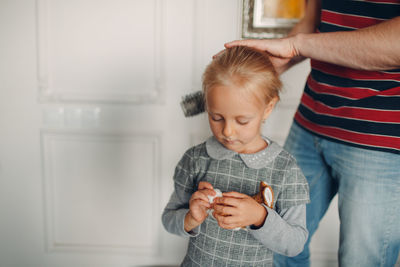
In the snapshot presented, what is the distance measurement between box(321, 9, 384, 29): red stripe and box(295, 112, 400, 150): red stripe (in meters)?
0.26

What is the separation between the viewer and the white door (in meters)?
1.31

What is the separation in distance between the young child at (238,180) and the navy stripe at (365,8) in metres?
0.27

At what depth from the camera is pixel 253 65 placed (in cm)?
72

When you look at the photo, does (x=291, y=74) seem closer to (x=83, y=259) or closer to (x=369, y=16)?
(x=369, y=16)

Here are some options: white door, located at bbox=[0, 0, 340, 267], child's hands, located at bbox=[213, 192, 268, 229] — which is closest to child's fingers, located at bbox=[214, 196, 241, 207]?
child's hands, located at bbox=[213, 192, 268, 229]

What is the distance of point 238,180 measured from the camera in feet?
2.58

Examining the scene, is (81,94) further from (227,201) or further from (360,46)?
(360,46)

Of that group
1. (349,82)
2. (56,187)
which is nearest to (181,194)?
Answer: (349,82)

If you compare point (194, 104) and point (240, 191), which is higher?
point (194, 104)

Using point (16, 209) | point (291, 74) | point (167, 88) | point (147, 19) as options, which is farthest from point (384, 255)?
point (16, 209)

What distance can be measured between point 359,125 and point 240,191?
338 millimetres

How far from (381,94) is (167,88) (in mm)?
799

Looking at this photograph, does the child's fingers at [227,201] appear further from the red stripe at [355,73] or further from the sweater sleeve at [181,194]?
the red stripe at [355,73]

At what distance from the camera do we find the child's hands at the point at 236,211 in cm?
67
